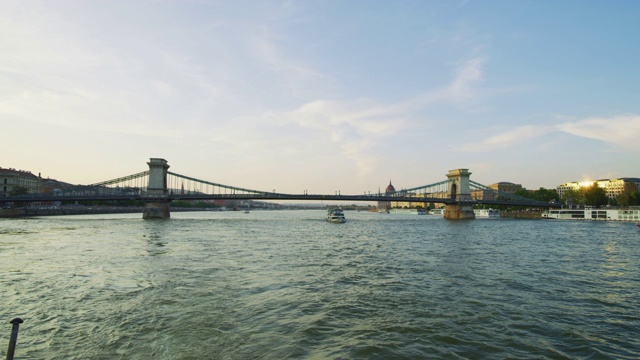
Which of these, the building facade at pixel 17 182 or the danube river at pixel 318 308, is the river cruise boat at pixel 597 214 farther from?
the building facade at pixel 17 182

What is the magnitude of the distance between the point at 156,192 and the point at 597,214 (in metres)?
95.2

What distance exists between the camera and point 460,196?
328 feet

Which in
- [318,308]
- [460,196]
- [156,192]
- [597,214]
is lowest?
[318,308]

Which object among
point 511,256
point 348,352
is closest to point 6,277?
point 348,352

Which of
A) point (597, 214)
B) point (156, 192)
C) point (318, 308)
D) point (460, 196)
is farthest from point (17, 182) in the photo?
point (597, 214)

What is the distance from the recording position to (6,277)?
16188mm

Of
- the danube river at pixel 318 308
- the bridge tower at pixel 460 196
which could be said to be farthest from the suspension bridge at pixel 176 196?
the danube river at pixel 318 308

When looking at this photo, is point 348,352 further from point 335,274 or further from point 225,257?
point 225,257

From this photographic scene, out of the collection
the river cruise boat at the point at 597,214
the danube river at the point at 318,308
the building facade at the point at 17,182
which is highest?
the building facade at the point at 17,182

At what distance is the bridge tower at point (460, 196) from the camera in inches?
3841

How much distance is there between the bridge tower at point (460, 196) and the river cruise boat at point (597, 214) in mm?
20103

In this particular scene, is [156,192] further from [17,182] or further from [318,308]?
[318,308]

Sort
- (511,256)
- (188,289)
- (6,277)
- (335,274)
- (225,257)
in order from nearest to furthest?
(188,289) < (6,277) < (335,274) < (225,257) < (511,256)

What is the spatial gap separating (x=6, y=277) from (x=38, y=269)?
2191 millimetres
